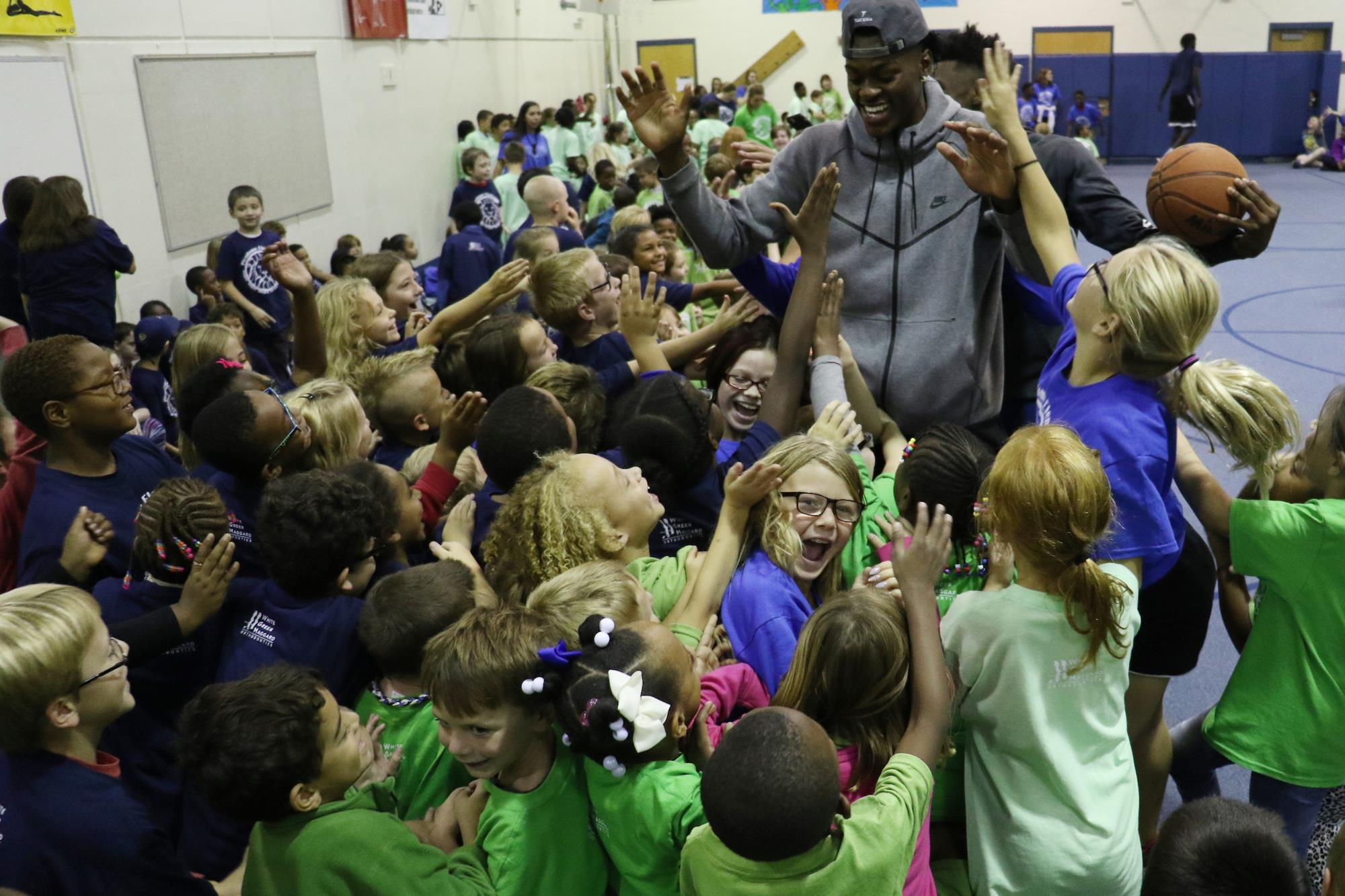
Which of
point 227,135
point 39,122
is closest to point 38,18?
point 39,122

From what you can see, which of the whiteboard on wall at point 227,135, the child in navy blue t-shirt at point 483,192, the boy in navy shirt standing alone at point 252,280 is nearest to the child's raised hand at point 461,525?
the boy in navy shirt standing alone at point 252,280

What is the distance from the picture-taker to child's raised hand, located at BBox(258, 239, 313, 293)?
365cm

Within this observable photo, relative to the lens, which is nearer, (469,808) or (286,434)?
(469,808)

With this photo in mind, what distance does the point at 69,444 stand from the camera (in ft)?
9.21

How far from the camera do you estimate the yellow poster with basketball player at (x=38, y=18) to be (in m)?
6.24

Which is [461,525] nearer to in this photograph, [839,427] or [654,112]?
[839,427]

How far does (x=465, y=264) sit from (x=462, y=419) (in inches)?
174

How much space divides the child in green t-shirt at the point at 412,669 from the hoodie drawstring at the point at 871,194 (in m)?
1.48

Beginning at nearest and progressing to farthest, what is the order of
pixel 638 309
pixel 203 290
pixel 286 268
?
1. pixel 638 309
2. pixel 286 268
3. pixel 203 290

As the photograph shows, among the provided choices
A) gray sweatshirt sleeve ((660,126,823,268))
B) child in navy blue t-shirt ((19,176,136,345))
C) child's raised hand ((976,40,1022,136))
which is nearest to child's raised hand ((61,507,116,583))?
gray sweatshirt sleeve ((660,126,823,268))

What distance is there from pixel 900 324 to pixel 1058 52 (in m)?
19.6

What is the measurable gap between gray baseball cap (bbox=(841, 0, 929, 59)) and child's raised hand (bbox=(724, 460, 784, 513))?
116cm

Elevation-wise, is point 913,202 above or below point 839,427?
above

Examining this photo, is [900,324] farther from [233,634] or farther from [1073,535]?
[233,634]
